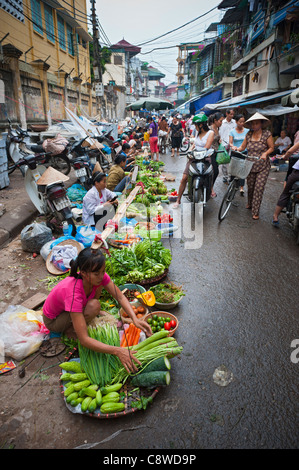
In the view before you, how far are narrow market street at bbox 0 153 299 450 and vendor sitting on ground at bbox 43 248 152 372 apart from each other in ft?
1.17

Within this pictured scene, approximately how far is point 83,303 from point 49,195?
3.11 m

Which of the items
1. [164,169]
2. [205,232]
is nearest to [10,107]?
[164,169]

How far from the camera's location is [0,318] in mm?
2887

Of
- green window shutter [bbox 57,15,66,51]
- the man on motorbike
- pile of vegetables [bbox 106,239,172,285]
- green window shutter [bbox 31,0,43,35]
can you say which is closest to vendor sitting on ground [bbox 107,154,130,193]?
the man on motorbike

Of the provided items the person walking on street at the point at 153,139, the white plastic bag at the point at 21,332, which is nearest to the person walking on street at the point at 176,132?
the person walking on street at the point at 153,139

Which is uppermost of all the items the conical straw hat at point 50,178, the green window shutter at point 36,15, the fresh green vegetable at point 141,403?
the green window shutter at point 36,15

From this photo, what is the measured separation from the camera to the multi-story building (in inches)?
401

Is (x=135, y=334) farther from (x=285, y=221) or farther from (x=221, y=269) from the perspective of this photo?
(x=285, y=221)

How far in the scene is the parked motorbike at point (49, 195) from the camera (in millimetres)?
5078

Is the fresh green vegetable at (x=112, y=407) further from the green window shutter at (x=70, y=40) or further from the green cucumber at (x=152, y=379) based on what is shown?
the green window shutter at (x=70, y=40)

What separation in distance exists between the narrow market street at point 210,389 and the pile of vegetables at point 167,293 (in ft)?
0.46

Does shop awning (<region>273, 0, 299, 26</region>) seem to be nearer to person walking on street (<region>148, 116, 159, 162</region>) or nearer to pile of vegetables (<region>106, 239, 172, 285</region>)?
person walking on street (<region>148, 116, 159, 162</region>)

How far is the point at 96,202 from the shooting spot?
16.4 feet

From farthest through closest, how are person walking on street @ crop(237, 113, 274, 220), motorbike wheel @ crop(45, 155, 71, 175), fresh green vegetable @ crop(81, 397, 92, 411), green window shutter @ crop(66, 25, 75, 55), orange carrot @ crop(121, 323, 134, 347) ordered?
green window shutter @ crop(66, 25, 75, 55), motorbike wheel @ crop(45, 155, 71, 175), person walking on street @ crop(237, 113, 274, 220), orange carrot @ crop(121, 323, 134, 347), fresh green vegetable @ crop(81, 397, 92, 411)
